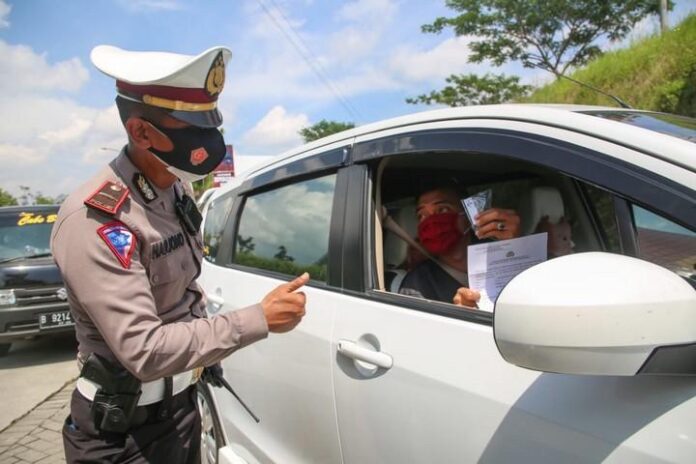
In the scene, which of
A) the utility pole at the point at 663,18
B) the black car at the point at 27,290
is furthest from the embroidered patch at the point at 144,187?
the utility pole at the point at 663,18

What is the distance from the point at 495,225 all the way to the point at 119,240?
1.15 metres

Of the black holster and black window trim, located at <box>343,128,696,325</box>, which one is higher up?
black window trim, located at <box>343,128,696,325</box>

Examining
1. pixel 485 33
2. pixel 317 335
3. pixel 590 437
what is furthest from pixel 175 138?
pixel 485 33

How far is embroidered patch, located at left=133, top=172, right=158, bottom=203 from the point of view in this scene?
1.50 meters

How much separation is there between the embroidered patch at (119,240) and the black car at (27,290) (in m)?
4.92

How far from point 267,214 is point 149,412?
43.0 inches

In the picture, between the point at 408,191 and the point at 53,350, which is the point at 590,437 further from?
the point at 53,350

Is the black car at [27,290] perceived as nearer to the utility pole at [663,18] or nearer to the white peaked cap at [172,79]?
the white peaked cap at [172,79]

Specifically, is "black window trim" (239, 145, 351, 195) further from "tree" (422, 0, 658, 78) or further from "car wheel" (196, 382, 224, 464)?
"tree" (422, 0, 658, 78)

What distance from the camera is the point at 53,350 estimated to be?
637cm

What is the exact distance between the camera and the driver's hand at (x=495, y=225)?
1766 mm

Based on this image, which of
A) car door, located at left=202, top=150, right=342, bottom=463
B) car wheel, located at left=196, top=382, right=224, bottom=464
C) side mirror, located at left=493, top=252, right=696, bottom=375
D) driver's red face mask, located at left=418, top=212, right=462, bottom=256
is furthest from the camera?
car wheel, located at left=196, top=382, right=224, bottom=464

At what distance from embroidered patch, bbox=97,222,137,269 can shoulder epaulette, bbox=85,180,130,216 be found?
39 millimetres

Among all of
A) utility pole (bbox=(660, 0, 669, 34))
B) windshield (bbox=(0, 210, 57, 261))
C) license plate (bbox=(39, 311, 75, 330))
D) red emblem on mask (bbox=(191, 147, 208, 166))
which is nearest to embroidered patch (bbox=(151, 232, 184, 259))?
red emblem on mask (bbox=(191, 147, 208, 166))
